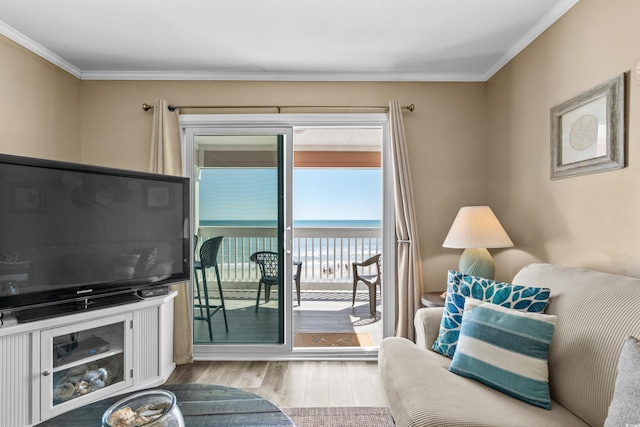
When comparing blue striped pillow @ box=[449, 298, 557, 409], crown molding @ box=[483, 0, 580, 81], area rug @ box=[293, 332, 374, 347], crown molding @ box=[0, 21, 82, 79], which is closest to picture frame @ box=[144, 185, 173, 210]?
crown molding @ box=[0, 21, 82, 79]

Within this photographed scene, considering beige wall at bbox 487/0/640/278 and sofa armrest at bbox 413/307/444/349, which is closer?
beige wall at bbox 487/0/640/278

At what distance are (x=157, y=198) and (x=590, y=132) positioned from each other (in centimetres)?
268

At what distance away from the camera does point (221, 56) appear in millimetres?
2842

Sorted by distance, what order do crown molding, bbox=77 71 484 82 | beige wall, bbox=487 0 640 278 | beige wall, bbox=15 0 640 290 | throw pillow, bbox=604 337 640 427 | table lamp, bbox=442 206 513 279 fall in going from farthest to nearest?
crown molding, bbox=77 71 484 82 → table lamp, bbox=442 206 513 279 → beige wall, bbox=15 0 640 290 → beige wall, bbox=487 0 640 278 → throw pillow, bbox=604 337 640 427

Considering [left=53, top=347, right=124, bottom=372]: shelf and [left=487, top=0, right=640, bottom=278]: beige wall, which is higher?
[left=487, top=0, right=640, bottom=278]: beige wall

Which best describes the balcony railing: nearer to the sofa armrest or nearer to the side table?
the side table

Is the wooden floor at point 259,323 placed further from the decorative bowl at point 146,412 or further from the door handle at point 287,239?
the decorative bowl at point 146,412

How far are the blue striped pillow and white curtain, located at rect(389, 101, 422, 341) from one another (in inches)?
51.7

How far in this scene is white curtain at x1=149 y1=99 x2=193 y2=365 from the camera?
9.96 ft

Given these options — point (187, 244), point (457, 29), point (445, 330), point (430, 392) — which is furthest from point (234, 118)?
point (430, 392)

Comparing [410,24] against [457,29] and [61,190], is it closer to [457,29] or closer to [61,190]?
[457,29]

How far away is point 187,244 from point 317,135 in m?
2.96

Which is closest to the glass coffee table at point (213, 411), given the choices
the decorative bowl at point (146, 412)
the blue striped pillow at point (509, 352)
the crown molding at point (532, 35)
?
the decorative bowl at point (146, 412)

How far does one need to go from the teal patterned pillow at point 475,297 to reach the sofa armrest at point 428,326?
0.05 metres
